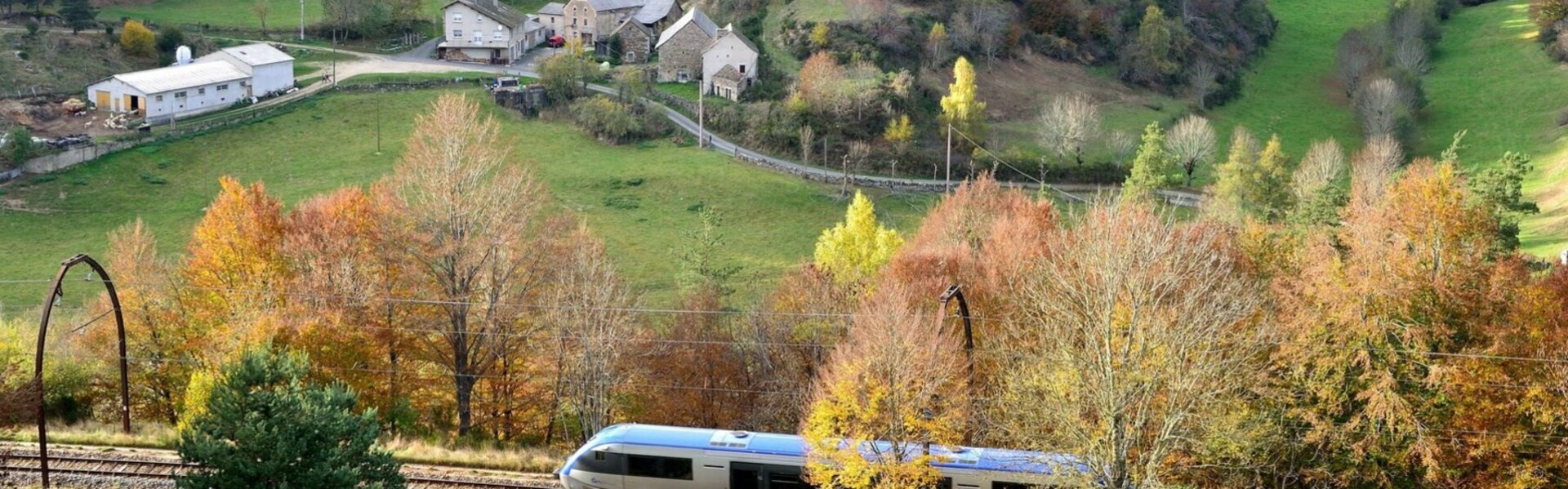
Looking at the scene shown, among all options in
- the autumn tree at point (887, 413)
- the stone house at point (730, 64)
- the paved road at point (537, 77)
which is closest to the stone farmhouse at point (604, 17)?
the paved road at point (537, 77)

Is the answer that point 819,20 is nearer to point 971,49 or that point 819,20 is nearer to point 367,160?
point 971,49

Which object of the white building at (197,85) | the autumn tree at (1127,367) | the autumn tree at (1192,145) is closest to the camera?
the autumn tree at (1127,367)

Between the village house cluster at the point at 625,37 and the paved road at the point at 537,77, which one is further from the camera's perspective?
the village house cluster at the point at 625,37

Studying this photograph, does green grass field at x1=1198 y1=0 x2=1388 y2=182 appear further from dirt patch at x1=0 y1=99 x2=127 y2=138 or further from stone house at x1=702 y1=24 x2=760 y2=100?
dirt patch at x1=0 y1=99 x2=127 y2=138

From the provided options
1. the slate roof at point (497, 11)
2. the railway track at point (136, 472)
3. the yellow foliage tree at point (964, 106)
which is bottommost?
the railway track at point (136, 472)

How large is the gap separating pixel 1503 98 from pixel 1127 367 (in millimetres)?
68643

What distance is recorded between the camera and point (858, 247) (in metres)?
43.0

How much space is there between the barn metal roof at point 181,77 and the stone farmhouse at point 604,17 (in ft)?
70.0

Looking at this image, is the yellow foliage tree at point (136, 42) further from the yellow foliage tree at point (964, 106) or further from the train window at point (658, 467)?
the train window at point (658, 467)

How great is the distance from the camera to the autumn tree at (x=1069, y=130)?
67.4m

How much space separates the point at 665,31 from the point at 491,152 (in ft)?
147

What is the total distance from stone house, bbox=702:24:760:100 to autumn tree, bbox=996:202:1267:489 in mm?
48272

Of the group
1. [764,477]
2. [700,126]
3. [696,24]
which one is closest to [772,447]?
[764,477]

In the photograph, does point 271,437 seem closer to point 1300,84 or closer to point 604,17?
point 604,17
